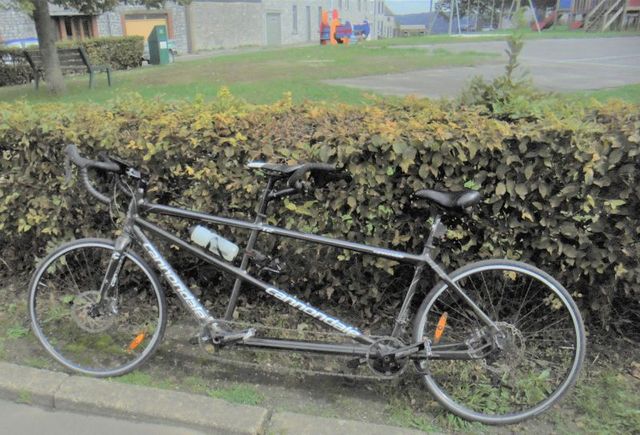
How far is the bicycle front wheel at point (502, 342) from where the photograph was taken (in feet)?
8.21

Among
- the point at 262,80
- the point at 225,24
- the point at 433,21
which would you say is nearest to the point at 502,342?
the point at 262,80

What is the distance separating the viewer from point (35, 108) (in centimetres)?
375

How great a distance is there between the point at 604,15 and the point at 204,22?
2983 cm

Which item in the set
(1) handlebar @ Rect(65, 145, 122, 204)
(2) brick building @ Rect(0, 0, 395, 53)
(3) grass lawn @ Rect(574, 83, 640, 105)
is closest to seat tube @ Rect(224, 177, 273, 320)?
(1) handlebar @ Rect(65, 145, 122, 204)

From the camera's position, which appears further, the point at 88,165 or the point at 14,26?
the point at 14,26

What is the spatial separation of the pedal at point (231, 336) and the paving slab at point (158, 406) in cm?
28

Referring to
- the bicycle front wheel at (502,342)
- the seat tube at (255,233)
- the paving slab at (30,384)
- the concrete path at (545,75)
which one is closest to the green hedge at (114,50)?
the concrete path at (545,75)

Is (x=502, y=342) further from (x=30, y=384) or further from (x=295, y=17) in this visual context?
(x=295, y=17)

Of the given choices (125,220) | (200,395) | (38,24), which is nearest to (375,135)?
(125,220)

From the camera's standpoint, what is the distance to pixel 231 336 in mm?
2688

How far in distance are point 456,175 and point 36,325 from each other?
2361 mm

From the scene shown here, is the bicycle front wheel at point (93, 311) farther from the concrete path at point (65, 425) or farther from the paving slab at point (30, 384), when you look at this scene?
the concrete path at point (65, 425)

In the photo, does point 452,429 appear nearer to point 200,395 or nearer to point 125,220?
point 200,395

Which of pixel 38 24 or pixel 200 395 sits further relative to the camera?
pixel 38 24
